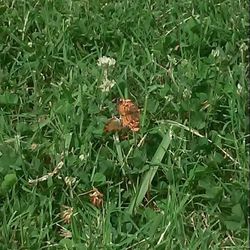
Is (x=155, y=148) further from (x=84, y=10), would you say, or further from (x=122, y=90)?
(x=84, y=10)

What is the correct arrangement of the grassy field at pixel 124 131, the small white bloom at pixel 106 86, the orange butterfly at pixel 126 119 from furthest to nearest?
the small white bloom at pixel 106 86
the orange butterfly at pixel 126 119
the grassy field at pixel 124 131

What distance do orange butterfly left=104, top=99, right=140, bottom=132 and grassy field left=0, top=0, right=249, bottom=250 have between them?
0.7 inches

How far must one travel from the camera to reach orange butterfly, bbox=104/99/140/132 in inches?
94.3

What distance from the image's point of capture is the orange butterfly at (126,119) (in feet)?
7.86

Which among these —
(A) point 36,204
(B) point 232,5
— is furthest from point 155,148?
(B) point 232,5

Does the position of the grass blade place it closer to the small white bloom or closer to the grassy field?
the grassy field

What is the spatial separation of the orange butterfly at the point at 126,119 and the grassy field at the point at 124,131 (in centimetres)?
2

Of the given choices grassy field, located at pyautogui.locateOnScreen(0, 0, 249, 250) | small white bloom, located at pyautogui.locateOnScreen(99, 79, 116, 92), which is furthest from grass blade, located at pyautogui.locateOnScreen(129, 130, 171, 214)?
small white bloom, located at pyautogui.locateOnScreen(99, 79, 116, 92)

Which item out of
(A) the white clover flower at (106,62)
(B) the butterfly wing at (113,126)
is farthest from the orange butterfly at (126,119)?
(A) the white clover flower at (106,62)

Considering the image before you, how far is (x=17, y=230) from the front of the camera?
2.14 meters

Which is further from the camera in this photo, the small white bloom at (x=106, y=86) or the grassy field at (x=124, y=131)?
the small white bloom at (x=106, y=86)

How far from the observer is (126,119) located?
2404mm

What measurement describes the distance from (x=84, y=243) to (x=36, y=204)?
192 mm

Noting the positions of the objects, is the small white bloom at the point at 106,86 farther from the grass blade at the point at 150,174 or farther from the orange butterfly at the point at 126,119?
the grass blade at the point at 150,174
